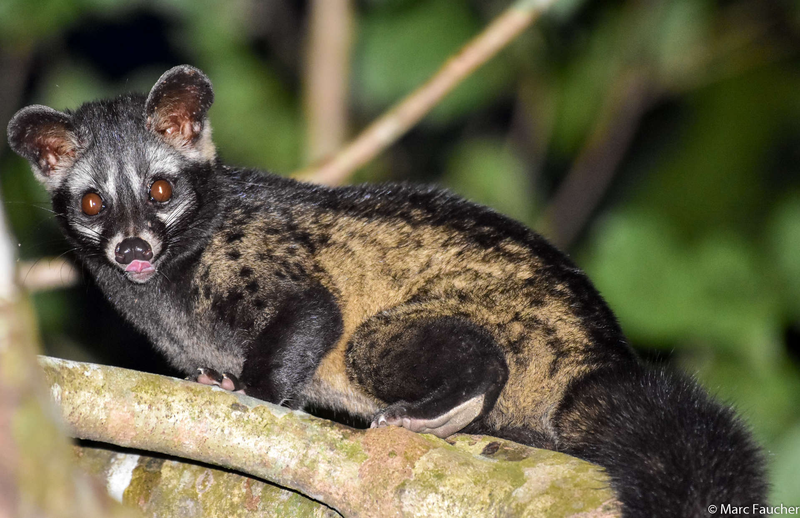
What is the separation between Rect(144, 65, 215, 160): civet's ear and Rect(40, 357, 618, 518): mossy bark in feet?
6.52

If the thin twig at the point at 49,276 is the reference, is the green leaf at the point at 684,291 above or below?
above

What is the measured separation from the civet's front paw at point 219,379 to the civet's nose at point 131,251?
717mm

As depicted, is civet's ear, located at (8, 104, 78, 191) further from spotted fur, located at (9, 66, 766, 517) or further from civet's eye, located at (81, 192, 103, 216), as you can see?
civet's eye, located at (81, 192, 103, 216)

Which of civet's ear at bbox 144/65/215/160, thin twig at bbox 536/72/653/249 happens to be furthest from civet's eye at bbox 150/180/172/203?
thin twig at bbox 536/72/653/249

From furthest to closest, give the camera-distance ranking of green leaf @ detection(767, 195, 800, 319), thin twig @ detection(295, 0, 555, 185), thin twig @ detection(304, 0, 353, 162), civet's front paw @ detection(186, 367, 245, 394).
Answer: thin twig @ detection(304, 0, 353, 162) < green leaf @ detection(767, 195, 800, 319) < thin twig @ detection(295, 0, 555, 185) < civet's front paw @ detection(186, 367, 245, 394)

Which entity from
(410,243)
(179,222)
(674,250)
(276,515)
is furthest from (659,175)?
A: (276,515)

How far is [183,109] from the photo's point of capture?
5375 millimetres

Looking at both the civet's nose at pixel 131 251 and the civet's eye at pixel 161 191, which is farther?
the civet's eye at pixel 161 191

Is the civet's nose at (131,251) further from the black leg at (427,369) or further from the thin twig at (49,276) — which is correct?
the thin twig at (49,276)

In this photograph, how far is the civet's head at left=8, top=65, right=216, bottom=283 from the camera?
16.0 feet

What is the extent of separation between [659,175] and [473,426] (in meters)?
5.50

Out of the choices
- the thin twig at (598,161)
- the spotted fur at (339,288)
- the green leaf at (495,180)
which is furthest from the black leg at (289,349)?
the thin twig at (598,161)

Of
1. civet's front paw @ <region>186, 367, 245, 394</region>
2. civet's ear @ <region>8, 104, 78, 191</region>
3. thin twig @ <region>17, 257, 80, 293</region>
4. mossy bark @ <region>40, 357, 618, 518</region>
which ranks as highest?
civet's ear @ <region>8, 104, 78, 191</region>

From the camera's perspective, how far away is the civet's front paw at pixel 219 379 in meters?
4.66
